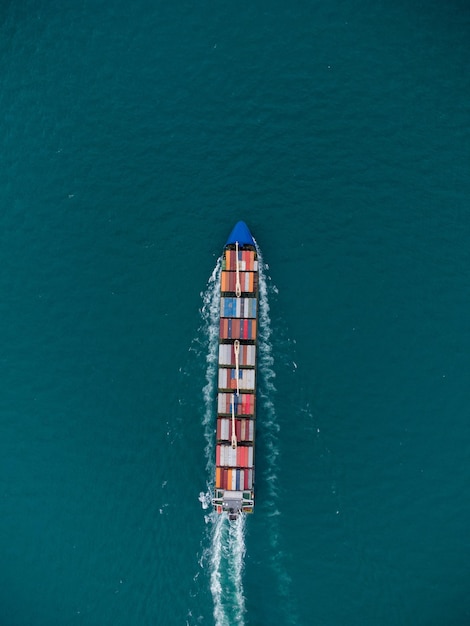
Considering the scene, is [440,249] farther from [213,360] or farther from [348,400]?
[213,360]

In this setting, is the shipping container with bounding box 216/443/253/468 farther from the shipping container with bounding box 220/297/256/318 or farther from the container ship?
the shipping container with bounding box 220/297/256/318

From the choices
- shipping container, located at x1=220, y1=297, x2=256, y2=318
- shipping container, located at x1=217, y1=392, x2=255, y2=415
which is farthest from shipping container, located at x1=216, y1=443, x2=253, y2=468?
shipping container, located at x1=220, y1=297, x2=256, y2=318

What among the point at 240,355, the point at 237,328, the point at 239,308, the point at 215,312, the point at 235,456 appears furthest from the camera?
the point at 215,312

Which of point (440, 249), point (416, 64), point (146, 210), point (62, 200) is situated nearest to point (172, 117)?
point (146, 210)

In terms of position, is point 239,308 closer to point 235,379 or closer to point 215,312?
point 215,312

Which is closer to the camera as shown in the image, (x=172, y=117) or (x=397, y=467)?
(x=397, y=467)

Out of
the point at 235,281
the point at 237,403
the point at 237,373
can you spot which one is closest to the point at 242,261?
the point at 235,281
